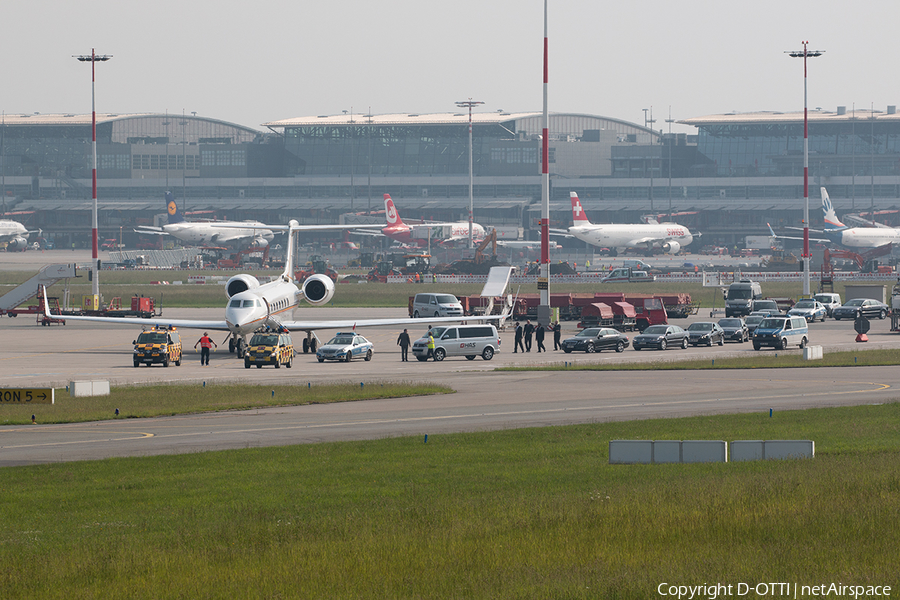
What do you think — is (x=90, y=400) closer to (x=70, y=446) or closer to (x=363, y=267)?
(x=70, y=446)

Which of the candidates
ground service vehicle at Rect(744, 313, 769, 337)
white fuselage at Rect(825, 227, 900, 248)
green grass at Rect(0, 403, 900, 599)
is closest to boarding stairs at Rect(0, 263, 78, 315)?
ground service vehicle at Rect(744, 313, 769, 337)

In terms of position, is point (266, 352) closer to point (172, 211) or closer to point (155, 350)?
point (155, 350)

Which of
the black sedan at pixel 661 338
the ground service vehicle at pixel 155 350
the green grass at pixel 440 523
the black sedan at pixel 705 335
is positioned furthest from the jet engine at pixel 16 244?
the green grass at pixel 440 523

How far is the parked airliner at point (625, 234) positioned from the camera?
165250 mm

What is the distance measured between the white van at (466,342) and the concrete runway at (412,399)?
60 cm

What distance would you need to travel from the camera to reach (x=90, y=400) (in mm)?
34969

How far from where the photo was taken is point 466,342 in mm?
54375

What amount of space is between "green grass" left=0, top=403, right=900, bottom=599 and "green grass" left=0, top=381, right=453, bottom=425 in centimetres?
983

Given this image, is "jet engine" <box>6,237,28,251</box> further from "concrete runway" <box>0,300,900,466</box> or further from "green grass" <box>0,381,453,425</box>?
"green grass" <box>0,381,453,425</box>

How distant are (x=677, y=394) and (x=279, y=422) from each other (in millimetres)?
14059

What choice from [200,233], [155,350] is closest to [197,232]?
[200,233]

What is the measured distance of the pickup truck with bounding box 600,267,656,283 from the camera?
111000 millimetres

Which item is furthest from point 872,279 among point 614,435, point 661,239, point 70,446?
point 70,446

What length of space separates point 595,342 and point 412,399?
76.2 ft
